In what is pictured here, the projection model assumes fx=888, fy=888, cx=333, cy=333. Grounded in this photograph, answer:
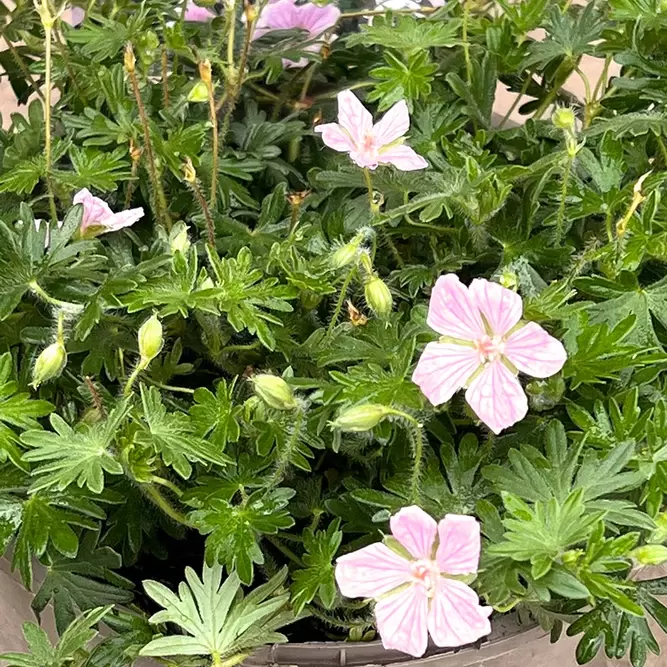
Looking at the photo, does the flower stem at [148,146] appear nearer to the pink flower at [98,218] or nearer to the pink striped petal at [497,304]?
the pink flower at [98,218]

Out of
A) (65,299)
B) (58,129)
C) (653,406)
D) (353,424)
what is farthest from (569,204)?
(58,129)

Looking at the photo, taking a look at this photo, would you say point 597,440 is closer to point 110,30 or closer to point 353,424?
point 353,424

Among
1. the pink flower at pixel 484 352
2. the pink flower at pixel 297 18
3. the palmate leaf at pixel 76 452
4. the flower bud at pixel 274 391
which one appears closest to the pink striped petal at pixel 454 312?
the pink flower at pixel 484 352

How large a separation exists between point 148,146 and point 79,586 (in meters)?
0.34

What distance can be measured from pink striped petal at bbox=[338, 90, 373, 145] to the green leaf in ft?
0.97

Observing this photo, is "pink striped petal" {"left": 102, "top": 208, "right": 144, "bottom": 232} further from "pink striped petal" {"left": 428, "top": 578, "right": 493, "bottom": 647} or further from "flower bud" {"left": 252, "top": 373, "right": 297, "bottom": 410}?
"pink striped petal" {"left": 428, "top": 578, "right": 493, "bottom": 647}

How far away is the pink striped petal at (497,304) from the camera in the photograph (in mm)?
540

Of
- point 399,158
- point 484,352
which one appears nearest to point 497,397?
point 484,352

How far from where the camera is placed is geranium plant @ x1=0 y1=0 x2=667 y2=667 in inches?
21.5

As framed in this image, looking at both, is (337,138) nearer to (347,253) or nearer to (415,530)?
(347,253)

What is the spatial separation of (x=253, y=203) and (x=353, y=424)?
1.09ft

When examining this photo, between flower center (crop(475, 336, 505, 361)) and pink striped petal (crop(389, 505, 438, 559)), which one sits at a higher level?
flower center (crop(475, 336, 505, 361))

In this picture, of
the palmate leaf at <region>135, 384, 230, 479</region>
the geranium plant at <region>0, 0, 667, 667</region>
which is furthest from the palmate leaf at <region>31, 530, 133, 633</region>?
the palmate leaf at <region>135, 384, 230, 479</region>

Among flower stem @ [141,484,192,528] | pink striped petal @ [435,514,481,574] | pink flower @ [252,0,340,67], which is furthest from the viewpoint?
pink flower @ [252,0,340,67]
